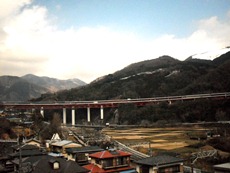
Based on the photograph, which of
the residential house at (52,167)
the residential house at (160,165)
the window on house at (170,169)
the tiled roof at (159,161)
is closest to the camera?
the residential house at (52,167)

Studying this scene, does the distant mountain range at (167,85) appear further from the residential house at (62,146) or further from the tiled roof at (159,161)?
the tiled roof at (159,161)

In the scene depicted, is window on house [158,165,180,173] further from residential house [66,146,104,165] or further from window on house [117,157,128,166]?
residential house [66,146,104,165]

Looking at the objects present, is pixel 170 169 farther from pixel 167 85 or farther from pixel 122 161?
pixel 167 85

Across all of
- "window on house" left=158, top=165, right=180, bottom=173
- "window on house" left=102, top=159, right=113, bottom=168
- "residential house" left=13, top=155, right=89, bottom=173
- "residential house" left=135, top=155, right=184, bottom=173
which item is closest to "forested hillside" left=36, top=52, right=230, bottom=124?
"window on house" left=158, top=165, right=180, bottom=173

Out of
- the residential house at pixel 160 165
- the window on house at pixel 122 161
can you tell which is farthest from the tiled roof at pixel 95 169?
the residential house at pixel 160 165

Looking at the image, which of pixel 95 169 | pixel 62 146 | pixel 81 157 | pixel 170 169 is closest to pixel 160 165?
pixel 170 169

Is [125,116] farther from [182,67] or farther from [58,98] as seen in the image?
[182,67]
